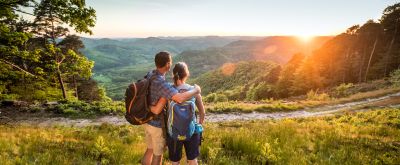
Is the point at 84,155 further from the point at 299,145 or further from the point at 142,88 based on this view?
the point at 299,145

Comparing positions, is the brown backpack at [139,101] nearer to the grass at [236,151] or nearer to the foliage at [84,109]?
the grass at [236,151]

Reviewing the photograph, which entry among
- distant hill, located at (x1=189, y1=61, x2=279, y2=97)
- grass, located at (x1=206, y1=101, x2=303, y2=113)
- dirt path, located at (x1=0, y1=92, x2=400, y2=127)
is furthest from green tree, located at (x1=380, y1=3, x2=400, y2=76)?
distant hill, located at (x1=189, y1=61, x2=279, y2=97)

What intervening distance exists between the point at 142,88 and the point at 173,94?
0.56 meters

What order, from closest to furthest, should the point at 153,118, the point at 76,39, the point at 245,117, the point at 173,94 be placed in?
the point at 173,94 < the point at 153,118 < the point at 245,117 < the point at 76,39

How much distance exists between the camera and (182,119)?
190 inches

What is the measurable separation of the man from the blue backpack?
21 centimetres

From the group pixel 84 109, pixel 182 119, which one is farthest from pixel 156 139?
pixel 84 109

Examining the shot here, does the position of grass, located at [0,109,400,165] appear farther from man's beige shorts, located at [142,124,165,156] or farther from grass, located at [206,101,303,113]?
grass, located at [206,101,303,113]

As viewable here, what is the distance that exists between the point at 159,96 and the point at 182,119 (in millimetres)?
494

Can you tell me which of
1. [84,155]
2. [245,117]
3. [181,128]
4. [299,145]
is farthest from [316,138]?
[245,117]

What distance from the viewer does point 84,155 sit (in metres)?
6.80

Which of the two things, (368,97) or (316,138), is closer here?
(316,138)

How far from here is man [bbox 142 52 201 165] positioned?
15.4 feet

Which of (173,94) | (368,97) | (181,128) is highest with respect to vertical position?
(173,94)
